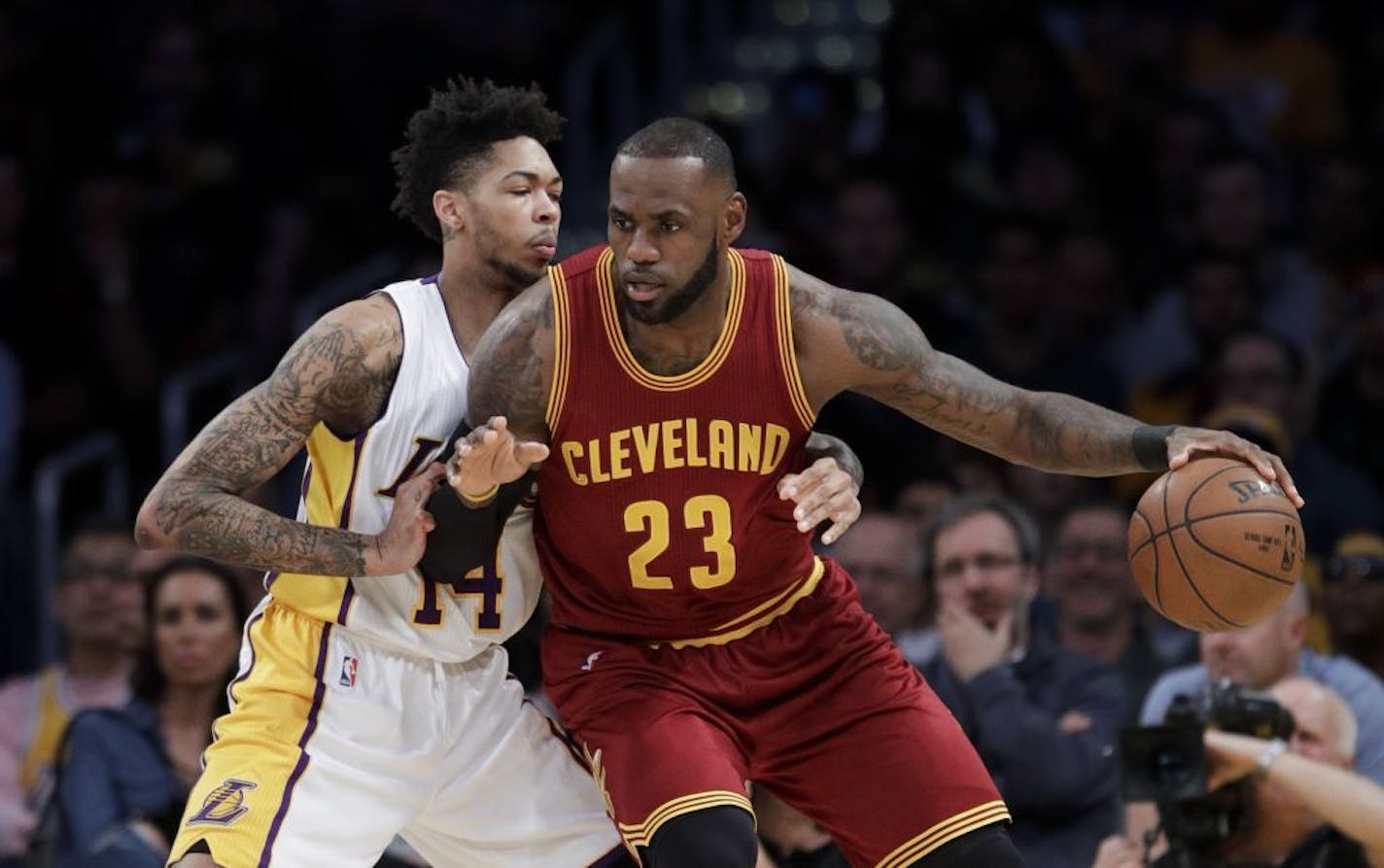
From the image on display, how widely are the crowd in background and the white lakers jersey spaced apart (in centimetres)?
208

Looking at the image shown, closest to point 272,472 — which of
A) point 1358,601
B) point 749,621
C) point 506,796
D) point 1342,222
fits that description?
point 506,796

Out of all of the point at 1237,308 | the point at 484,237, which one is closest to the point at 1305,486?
the point at 1237,308

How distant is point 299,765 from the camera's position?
506 centimetres

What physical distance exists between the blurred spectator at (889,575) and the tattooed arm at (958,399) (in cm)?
240

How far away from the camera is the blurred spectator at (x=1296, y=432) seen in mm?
8062

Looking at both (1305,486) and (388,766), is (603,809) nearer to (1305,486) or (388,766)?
(388,766)

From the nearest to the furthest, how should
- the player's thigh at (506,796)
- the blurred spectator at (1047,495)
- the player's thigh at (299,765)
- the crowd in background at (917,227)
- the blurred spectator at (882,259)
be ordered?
the player's thigh at (299,765)
the player's thigh at (506,796)
the crowd in background at (917,227)
the blurred spectator at (1047,495)
the blurred spectator at (882,259)

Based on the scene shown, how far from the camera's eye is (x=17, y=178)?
32.8ft

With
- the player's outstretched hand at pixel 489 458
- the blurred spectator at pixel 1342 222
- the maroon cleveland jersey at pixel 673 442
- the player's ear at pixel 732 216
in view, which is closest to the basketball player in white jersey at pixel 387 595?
the player's outstretched hand at pixel 489 458

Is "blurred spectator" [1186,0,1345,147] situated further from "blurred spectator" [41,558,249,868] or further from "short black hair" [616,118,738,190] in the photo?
"short black hair" [616,118,738,190]

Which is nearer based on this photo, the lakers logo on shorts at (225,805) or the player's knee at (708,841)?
the player's knee at (708,841)

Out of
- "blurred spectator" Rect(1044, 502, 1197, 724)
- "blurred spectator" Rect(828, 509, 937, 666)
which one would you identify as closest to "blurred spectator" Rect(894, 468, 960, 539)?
"blurred spectator" Rect(828, 509, 937, 666)

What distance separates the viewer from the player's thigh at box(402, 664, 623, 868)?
5273 mm

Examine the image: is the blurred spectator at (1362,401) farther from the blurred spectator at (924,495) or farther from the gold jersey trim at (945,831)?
the gold jersey trim at (945,831)
